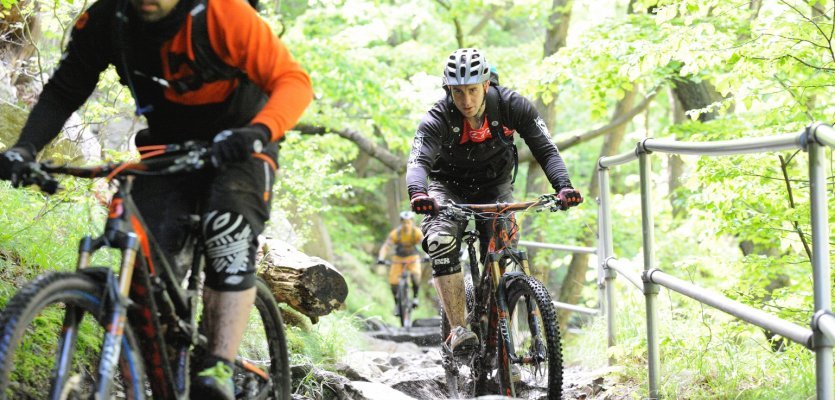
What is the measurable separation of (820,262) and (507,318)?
2337mm

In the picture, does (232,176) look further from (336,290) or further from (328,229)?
(328,229)

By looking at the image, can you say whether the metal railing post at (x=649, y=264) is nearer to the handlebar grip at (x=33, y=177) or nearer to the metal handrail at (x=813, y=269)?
the metal handrail at (x=813, y=269)

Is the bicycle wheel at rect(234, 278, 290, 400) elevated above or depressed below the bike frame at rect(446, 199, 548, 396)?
below

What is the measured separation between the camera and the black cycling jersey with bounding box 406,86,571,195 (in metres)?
5.30

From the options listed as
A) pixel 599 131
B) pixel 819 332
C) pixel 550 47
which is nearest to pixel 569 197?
pixel 819 332

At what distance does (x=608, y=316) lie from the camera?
626 cm

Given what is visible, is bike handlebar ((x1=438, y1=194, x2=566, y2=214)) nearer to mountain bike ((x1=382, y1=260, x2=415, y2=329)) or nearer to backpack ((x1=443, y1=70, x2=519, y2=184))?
backpack ((x1=443, y1=70, x2=519, y2=184))

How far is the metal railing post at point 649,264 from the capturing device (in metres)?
4.63

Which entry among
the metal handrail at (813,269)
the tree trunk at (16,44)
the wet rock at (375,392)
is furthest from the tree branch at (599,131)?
the metal handrail at (813,269)

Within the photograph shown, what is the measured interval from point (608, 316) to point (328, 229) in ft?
Result: 53.9

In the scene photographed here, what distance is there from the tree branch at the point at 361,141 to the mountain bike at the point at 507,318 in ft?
35.9

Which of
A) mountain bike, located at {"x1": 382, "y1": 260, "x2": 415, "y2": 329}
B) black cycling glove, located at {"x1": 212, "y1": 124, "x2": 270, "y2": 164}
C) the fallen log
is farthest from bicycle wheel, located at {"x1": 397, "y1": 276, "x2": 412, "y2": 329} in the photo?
black cycling glove, located at {"x1": 212, "y1": 124, "x2": 270, "y2": 164}

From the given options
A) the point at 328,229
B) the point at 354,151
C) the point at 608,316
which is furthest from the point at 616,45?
the point at 328,229

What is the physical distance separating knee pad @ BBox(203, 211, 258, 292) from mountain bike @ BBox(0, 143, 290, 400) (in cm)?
8
